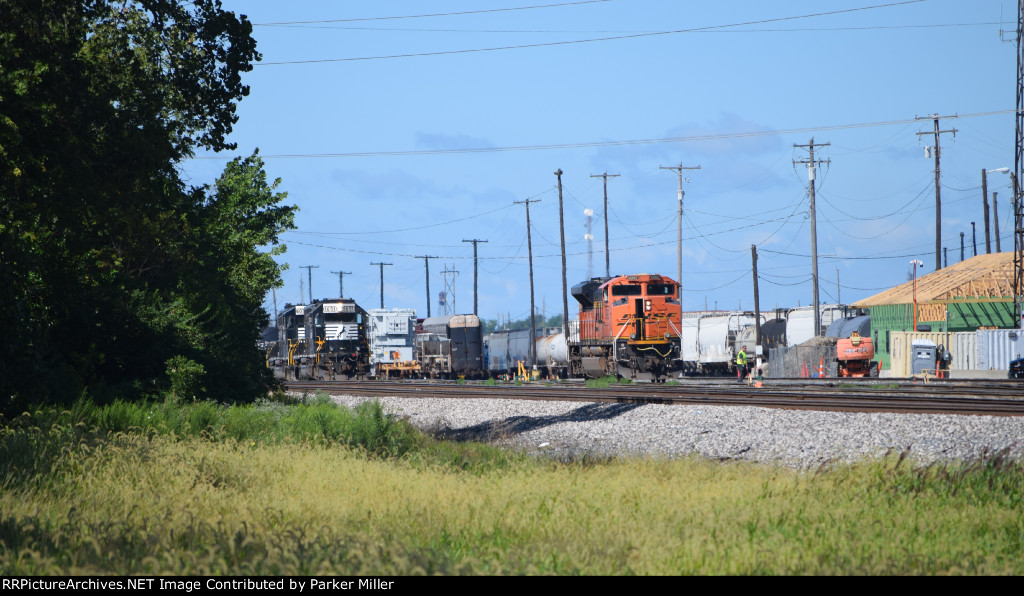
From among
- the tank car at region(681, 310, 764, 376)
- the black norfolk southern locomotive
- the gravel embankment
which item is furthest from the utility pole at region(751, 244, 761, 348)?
the gravel embankment

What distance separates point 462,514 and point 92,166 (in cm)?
937

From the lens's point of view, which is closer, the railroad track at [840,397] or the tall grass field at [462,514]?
the tall grass field at [462,514]

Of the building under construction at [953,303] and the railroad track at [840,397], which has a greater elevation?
the building under construction at [953,303]

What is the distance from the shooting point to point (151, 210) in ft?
50.8

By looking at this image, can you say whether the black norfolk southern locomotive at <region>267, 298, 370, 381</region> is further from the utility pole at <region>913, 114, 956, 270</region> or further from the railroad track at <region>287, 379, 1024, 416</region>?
the utility pole at <region>913, 114, 956, 270</region>

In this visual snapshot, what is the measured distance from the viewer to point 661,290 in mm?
36812

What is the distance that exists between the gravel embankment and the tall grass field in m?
2.91

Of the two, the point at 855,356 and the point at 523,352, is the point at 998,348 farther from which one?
the point at 523,352

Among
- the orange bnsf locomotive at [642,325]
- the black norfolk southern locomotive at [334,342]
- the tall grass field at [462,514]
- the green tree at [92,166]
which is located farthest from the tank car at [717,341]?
the tall grass field at [462,514]

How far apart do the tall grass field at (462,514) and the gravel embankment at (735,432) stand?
2907 mm

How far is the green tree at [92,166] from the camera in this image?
484 inches

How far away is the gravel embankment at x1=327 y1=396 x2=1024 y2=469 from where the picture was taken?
564 inches

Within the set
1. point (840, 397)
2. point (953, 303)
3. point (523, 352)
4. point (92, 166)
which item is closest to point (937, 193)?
point (953, 303)

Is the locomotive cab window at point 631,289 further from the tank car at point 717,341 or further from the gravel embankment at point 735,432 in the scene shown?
the tank car at point 717,341
